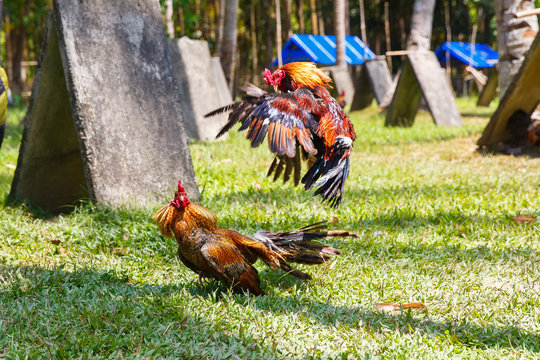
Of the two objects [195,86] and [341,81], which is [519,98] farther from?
[341,81]

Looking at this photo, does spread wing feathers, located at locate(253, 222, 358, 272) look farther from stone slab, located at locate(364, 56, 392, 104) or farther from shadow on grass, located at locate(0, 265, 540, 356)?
stone slab, located at locate(364, 56, 392, 104)

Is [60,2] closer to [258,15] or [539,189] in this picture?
[539,189]

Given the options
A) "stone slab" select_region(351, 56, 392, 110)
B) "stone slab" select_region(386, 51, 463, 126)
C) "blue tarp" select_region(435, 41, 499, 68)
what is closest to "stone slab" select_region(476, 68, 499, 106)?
"stone slab" select_region(351, 56, 392, 110)

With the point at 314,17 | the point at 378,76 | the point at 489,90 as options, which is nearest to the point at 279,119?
the point at 378,76

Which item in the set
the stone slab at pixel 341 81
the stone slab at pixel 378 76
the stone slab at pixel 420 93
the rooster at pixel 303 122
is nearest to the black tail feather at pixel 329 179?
the rooster at pixel 303 122

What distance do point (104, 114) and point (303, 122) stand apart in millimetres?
1836

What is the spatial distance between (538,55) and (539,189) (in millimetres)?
1913

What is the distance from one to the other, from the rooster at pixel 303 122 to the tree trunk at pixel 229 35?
25.2ft

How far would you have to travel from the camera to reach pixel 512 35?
27.1 feet

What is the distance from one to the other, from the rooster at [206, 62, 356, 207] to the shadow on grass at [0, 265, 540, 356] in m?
0.69

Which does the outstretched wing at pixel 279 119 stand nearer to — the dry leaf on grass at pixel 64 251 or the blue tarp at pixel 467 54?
the dry leaf on grass at pixel 64 251

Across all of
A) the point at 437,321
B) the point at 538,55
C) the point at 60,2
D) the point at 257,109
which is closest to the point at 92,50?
the point at 60,2

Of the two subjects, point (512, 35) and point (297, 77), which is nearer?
point (297, 77)

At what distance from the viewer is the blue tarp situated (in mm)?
20906
